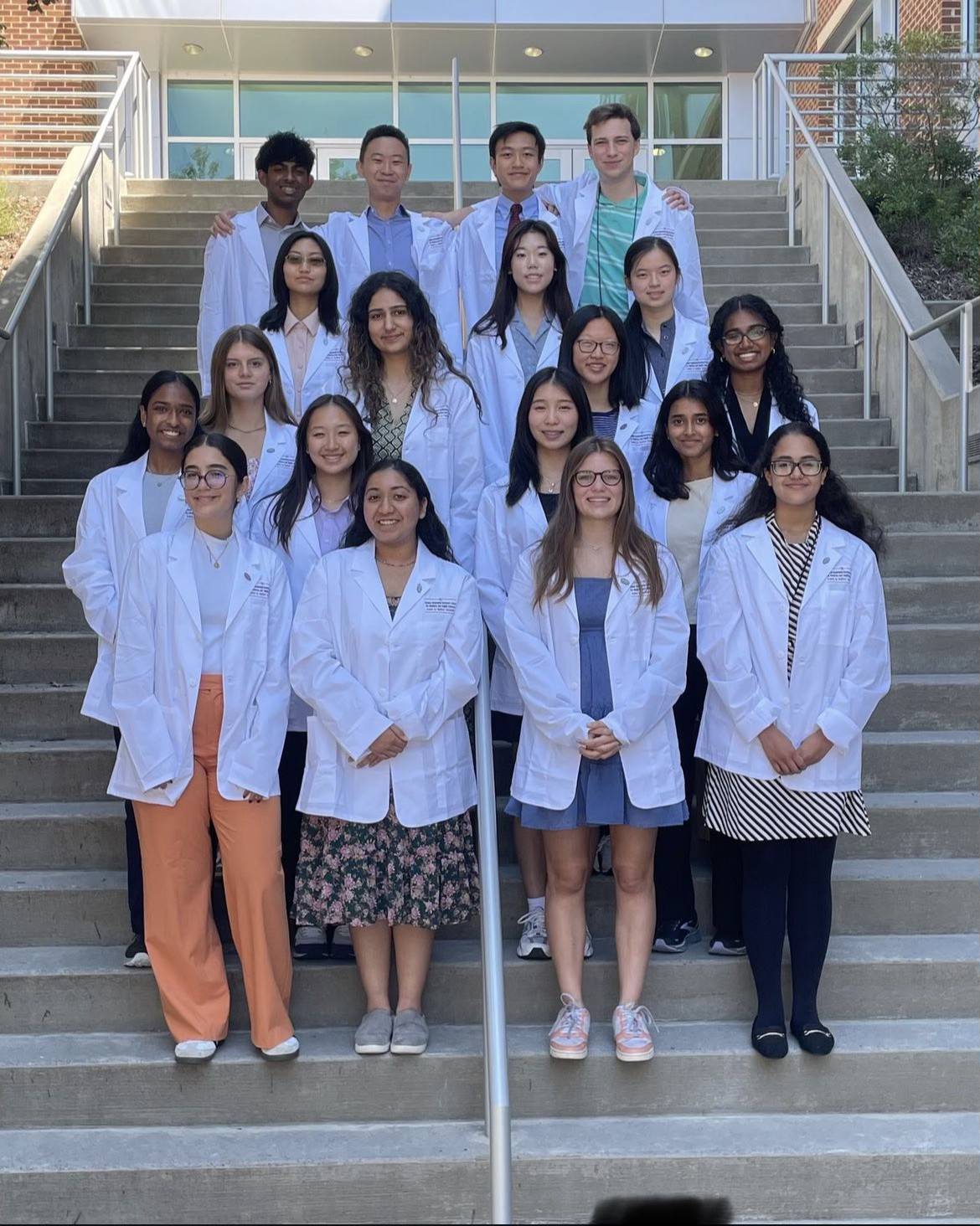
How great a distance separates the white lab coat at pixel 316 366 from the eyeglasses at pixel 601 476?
130 centimetres

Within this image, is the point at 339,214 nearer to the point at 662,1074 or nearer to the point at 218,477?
the point at 218,477

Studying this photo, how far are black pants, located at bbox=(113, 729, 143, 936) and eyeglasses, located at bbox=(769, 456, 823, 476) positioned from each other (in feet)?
7.20

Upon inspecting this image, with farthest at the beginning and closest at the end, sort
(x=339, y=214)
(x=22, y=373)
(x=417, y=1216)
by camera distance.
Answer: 1. (x=22, y=373)
2. (x=339, y=214)
3. (x=417, y=1216)

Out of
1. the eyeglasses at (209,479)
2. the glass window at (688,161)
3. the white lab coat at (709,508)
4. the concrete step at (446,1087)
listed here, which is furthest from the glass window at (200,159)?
the concrete step at (446,1087)

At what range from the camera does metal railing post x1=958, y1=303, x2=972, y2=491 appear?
7.23m

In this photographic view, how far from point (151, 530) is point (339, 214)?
7.52ft

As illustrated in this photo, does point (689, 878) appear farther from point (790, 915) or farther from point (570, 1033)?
point (570, 1033)

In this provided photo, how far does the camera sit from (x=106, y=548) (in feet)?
15.3

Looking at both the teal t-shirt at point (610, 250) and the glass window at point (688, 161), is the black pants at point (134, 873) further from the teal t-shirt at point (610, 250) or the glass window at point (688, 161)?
the glass window at point (688, 161)

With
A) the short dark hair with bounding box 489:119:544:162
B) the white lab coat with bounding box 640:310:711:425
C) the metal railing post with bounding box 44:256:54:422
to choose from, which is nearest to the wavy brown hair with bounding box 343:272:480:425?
the white lab coat with bounding box 640:310:711:425

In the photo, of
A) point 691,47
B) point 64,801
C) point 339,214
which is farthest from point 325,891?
point 691,47

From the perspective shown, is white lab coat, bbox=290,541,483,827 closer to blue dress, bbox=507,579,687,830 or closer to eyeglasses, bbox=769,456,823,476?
blue dress, bbox=507,579,687,830

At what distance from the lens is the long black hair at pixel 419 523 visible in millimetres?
4328

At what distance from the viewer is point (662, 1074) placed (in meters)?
4.12
